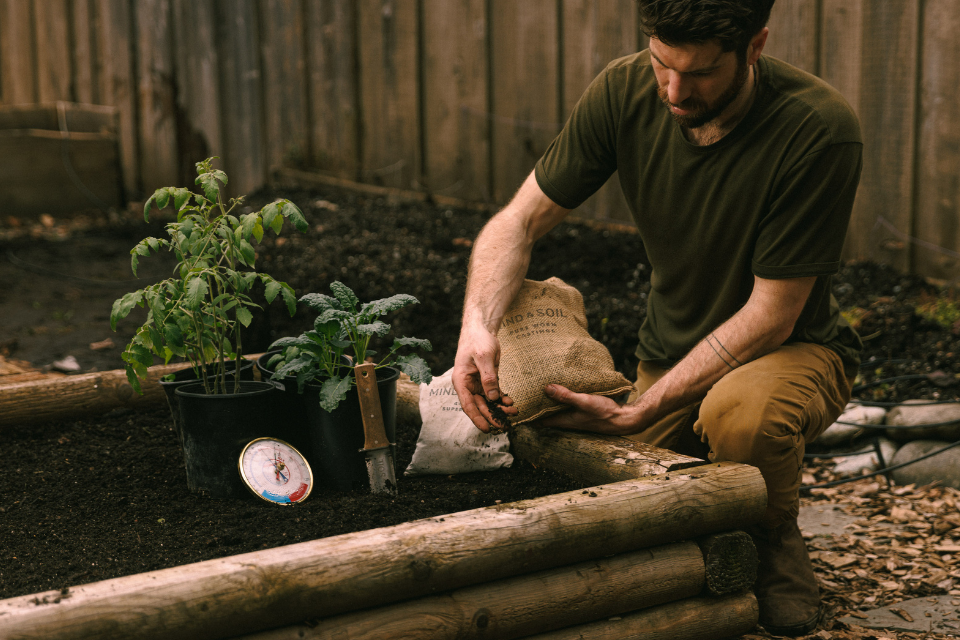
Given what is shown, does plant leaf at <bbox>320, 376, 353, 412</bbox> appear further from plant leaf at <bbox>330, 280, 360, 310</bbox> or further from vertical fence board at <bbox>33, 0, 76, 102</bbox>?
vertical fence board at <bbox>33, 0, 76, 102</bbox>

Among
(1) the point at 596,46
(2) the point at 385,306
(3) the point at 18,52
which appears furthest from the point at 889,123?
(3) the point at 18,52

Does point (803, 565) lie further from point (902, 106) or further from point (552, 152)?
point (902, 106)

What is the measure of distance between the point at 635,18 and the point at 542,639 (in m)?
3.51

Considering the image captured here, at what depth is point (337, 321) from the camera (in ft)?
7.50

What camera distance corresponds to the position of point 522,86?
5109 millimetres

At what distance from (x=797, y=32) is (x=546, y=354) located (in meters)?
2.54

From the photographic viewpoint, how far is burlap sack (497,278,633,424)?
241 centimetres

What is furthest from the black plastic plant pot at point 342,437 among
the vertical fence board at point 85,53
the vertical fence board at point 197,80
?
the vertical fence board at point 85,53

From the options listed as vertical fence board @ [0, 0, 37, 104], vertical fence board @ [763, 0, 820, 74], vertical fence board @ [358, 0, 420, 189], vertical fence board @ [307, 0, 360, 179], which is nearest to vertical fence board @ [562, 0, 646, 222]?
vertical fence board @ [763, 0, 820, 74]

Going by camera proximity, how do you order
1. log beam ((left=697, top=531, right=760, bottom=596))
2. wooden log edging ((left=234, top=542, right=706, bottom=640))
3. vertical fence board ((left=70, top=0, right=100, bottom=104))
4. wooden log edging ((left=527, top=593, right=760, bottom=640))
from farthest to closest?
vertical fence board ((left=70, top=0, right=100, bottom=104)) → log beam ((left=697, top=531, right=760, bottom=596)) → wooden log edging ((left=527, top=593, right=760, bottom=640)) → wooden log edging ((left=234, top=542, right=706, bottom=640))

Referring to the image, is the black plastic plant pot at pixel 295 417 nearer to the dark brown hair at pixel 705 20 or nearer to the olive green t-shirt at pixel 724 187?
the olive green t-shirt at pixel 724 187

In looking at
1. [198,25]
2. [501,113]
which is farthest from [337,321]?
[198,25]

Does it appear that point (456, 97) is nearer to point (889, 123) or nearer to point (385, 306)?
point (889, 123)

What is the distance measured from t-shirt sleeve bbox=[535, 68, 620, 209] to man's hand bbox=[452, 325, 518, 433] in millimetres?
566
